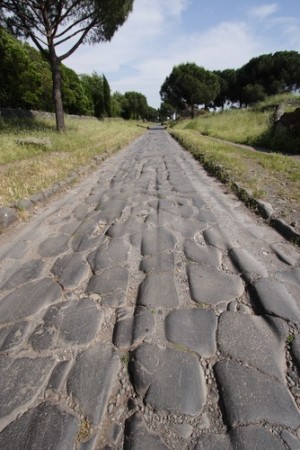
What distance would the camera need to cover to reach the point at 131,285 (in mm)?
2131

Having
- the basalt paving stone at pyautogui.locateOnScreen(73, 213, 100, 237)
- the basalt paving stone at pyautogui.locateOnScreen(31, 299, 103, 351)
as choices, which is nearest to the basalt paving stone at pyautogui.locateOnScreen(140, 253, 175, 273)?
the basalt paving stone at pyautogui.locateOnScreen(31, 299, 103, 351)

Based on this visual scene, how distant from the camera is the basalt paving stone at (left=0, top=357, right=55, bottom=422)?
1270 millimetres

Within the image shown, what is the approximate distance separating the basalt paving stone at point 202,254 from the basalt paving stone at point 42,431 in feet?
5.34

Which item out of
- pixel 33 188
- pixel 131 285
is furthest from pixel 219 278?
pixel 33 188

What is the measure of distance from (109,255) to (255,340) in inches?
61.1

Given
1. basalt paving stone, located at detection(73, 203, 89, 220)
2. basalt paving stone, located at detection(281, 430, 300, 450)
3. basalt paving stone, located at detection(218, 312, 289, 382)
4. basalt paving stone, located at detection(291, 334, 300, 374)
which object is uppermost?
basalt paving stone, located at detection(281, 430, 300, 450)

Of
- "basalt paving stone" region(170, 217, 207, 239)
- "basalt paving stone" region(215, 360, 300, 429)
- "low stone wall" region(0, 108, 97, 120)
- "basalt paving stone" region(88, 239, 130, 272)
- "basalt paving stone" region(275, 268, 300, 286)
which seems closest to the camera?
"basalt paving stone" region(215, 360, 300, 429)

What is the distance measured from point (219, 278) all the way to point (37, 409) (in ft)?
5.13

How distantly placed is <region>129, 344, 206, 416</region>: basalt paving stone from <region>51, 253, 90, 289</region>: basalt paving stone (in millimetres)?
925

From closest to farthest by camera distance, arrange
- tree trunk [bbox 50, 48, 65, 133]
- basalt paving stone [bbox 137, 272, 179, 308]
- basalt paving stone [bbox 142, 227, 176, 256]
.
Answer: basalt paving stone [bbox 137, 272, 179, 308] < basalt paving stone [bbox 142, 227, 176, 256] < tree trunk [bbox 50, 48, 65, 133]

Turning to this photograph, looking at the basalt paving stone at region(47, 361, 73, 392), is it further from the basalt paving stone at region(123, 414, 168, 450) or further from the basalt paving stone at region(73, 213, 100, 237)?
the basalt paving stone at region(73, 213, 100, 237)

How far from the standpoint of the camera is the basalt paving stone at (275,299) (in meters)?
1.76

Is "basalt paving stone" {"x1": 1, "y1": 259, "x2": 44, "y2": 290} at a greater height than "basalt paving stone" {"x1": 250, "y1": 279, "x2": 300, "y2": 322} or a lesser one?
lesser

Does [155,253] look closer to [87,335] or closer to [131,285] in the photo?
[131,285]
